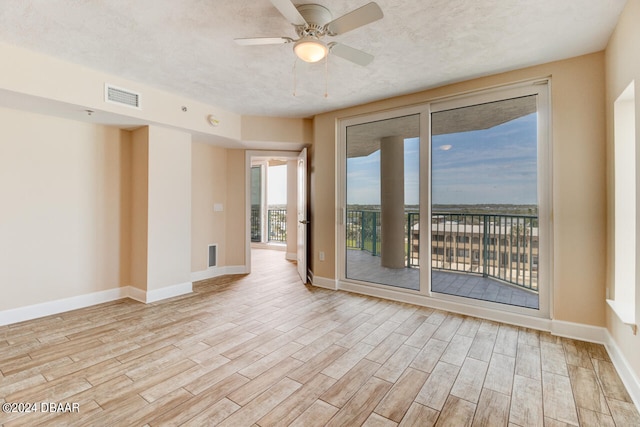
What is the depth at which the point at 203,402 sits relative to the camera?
1.79 meters

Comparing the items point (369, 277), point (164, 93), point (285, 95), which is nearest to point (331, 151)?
point (285, 95)

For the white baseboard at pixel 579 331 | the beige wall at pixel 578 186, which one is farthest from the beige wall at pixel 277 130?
the white baseboard at pixel 579 331

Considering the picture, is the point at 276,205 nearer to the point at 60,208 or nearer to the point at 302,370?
the point at 60,208

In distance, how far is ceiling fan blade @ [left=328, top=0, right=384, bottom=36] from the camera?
5.56 feet

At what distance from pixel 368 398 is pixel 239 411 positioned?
0.79 metres

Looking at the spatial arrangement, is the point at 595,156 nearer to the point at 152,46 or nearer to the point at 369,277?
the point at 369,277

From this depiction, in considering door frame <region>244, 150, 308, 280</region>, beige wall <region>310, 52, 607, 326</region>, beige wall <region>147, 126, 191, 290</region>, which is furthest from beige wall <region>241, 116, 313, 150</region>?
beige wall <region>310, 52, 607, 326</region>

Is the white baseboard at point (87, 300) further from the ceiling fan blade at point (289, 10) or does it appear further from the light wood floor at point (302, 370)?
the ceiling fan blade at point (289, 10)

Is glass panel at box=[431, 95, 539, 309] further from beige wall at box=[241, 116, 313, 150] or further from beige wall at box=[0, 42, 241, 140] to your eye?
beige wall at box=[0, 42, 241, 140]

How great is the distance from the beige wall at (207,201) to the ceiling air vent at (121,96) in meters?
1.33

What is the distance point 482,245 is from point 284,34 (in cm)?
299

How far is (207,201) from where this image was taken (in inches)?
191

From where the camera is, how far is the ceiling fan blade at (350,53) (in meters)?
2.15

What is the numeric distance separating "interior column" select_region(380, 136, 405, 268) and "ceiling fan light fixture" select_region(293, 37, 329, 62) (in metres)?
2.02
